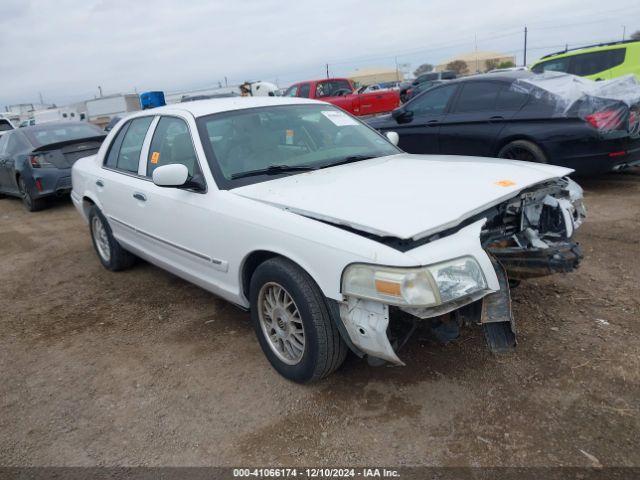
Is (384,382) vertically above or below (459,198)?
below

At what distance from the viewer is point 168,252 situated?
402cm

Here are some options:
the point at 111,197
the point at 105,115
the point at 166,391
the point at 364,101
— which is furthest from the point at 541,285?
the point at 105,115

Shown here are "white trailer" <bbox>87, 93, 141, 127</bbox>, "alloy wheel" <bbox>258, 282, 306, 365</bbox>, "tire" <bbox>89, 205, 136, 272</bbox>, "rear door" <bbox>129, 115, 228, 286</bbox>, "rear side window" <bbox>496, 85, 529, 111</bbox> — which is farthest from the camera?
"white trailer" <bbox>87, 93, 141, 127</bbox>

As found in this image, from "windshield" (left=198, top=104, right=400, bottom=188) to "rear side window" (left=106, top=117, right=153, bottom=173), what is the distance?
0.98m

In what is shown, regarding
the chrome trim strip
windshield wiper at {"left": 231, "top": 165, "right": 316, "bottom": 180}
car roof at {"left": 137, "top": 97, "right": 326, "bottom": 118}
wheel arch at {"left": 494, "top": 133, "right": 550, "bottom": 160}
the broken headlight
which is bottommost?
wheel arch at {"left": 494, "top": 133, "right": 550, "bottom": 160}

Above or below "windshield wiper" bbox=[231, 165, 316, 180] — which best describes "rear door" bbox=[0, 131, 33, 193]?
below

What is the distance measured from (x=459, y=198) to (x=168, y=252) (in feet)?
7.50

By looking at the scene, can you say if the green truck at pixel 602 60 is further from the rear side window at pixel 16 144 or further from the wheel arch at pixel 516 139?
the rear side window at pixel 16 144

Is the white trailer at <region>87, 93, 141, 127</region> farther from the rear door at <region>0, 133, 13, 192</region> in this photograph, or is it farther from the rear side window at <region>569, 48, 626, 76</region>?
the rear side window at <region>569, 48, 626, 76</region>

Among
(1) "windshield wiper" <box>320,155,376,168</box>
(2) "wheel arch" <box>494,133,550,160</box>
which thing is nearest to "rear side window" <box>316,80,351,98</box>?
(2) "wheel arch" <box>494,133,550,160</box>

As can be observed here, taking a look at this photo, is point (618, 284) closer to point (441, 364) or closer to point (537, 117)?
point (441, 364)

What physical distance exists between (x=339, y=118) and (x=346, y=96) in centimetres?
1170

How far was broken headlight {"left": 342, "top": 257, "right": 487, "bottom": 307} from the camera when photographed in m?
2.37

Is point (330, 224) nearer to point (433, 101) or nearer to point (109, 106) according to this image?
point (433, 101)
